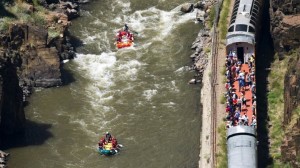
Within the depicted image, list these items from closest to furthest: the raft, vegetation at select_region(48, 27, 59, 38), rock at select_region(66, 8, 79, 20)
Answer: the raft < vegetation at select_region(48, 27, 59, 38) < rock at select_region(66, 8, 79, 20)

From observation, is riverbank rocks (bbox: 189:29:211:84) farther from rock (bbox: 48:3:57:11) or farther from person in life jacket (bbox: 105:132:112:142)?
rock (bbox: 48:3:57:11)

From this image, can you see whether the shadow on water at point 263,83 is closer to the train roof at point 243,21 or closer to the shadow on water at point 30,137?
the train roof at point 243,21

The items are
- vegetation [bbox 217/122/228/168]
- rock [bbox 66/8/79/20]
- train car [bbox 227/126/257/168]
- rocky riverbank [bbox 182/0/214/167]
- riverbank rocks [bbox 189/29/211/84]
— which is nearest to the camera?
train car [bbox 227/126/257/168]

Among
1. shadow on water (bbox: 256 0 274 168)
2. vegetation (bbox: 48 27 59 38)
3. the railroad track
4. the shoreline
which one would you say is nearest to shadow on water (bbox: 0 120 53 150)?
vegetation (bbox: 48 27 59 38)

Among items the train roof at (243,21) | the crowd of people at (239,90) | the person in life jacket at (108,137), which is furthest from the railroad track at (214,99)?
the person in life jacket at (108,137)

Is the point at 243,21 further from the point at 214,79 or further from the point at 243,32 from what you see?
the point at 214,79

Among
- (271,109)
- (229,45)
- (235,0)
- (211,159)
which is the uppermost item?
(235,0)

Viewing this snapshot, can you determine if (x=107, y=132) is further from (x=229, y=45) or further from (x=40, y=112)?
(x=229, y=45)

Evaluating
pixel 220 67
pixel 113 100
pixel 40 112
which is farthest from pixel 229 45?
pixel 40 112
